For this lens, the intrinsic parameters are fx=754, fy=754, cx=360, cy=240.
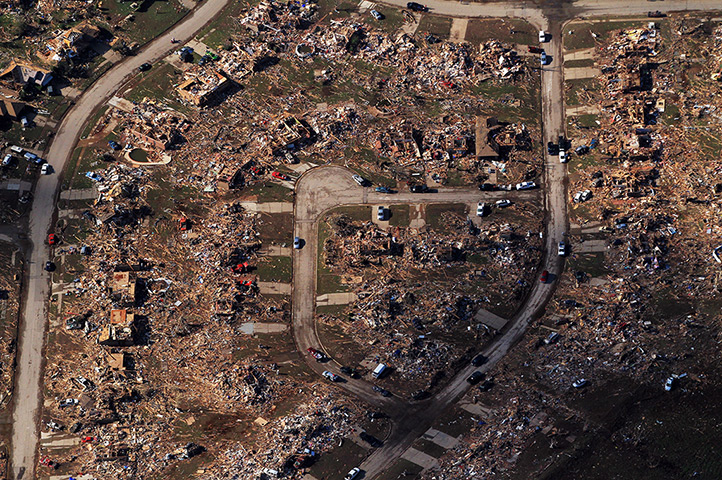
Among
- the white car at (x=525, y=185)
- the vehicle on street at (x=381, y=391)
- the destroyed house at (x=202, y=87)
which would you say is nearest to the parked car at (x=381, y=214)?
the white car at (x=525, y=185)

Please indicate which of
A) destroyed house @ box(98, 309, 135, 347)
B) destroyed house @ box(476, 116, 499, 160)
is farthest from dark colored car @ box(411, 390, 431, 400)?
destroyed house @ box(98, 309, 135, 347)

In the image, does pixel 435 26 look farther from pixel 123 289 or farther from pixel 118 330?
pixel 118 330

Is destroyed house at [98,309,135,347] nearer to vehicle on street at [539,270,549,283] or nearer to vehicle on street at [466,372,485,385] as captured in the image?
vehicle on street at [466,372,485,385]

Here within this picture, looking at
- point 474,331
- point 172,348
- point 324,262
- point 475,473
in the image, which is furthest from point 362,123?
point 475,473

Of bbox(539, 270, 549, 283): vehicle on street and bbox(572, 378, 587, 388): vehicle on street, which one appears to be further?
bbox(539, 270, 549, 283): vehicle on street

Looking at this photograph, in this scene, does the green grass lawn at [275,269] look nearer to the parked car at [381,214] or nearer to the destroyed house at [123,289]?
the parked car at [381,214]

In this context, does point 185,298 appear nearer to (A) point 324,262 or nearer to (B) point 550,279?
(A) point 324,262
